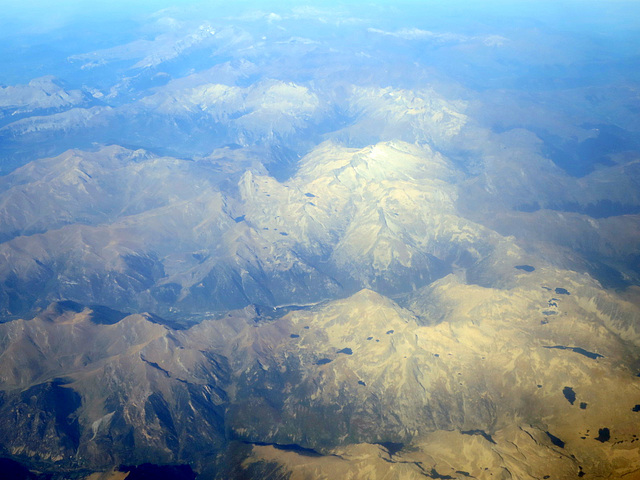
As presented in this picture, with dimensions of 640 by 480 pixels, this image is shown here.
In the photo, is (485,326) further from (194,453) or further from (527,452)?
(194,453)

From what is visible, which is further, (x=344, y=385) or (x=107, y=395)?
(x=344, y=385)

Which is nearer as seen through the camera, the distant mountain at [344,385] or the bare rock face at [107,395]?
the distant mountain at [344,385]

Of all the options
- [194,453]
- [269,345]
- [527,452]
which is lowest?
[194,453]

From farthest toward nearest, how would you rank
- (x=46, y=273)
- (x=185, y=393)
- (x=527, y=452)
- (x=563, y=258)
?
(x=46, y=273) → (x=563, y=258) → (x=185, y=393) → (x=527, y=452)

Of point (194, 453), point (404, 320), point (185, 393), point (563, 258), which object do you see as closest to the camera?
point (194, 453)

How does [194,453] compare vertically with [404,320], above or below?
below

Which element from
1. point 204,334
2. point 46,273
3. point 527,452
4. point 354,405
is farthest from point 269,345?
point 46,273

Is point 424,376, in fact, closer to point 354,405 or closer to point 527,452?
point 354,405

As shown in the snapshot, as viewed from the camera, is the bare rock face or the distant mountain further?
the bare rock face

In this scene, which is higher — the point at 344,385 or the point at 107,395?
the point at 107,395

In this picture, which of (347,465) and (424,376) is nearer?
(347,465)
